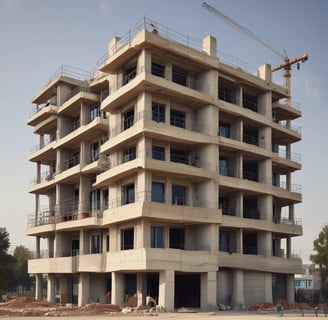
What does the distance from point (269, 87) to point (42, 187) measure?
2946cm

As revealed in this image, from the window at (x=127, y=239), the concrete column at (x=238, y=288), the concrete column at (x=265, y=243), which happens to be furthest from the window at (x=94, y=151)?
the concrete column at (x=265, y=243)

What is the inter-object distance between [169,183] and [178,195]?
176 centimetres

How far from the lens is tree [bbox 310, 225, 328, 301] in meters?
62.8

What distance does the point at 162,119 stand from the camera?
4700 cm

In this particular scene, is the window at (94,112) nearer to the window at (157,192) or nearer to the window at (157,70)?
the window at (157,70)

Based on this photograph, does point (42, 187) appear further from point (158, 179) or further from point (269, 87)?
point (269, 87)

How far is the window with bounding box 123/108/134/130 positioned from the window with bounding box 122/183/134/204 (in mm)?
5676

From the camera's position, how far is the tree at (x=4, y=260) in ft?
225

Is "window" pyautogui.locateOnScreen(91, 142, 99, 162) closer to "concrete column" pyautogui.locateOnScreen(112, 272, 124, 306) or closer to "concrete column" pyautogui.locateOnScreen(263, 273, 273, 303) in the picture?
"concrete column" pyautogui.locateOnScreen(112, 272, 124, 306)

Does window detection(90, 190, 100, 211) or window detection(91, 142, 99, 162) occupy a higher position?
window detection(91, 142, 99, 162)

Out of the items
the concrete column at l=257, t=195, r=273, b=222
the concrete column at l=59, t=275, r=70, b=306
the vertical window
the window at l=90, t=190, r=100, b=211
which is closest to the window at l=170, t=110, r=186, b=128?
the vertical window

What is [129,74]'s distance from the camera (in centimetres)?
4881

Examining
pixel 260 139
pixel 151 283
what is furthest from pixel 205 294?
pixel 260 139

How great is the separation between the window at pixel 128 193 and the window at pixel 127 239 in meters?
2.64
